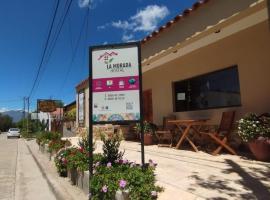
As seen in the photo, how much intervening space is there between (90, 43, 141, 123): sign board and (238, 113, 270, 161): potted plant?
8.31ft

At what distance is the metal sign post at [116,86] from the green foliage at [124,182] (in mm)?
558

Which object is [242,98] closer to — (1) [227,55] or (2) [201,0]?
(1) [227,55]

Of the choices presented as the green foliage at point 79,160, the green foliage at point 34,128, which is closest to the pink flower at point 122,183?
the green foliage at point 79,160

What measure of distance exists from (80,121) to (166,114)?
401 inches

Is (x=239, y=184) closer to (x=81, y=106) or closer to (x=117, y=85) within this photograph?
(x=117, y=85)

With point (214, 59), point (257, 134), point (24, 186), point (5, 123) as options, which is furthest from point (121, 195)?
point (5, 123)

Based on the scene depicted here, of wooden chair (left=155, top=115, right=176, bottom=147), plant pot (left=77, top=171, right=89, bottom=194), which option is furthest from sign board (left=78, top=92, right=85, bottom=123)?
plant pot (left=77, top=171, right=89, bottom=194)

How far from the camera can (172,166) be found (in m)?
5.57

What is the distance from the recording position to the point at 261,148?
214 inches

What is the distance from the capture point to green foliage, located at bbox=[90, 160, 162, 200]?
11.7 feet

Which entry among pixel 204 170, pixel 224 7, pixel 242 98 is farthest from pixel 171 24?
pixel 204 170

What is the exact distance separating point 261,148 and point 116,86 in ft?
10.1

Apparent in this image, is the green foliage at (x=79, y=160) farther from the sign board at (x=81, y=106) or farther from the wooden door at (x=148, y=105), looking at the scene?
the sign board at (x=81, y=106)

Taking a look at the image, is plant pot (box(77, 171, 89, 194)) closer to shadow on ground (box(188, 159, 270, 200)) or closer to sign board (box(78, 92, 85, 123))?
shadow on ground (box(188, 159, 270, 200))
